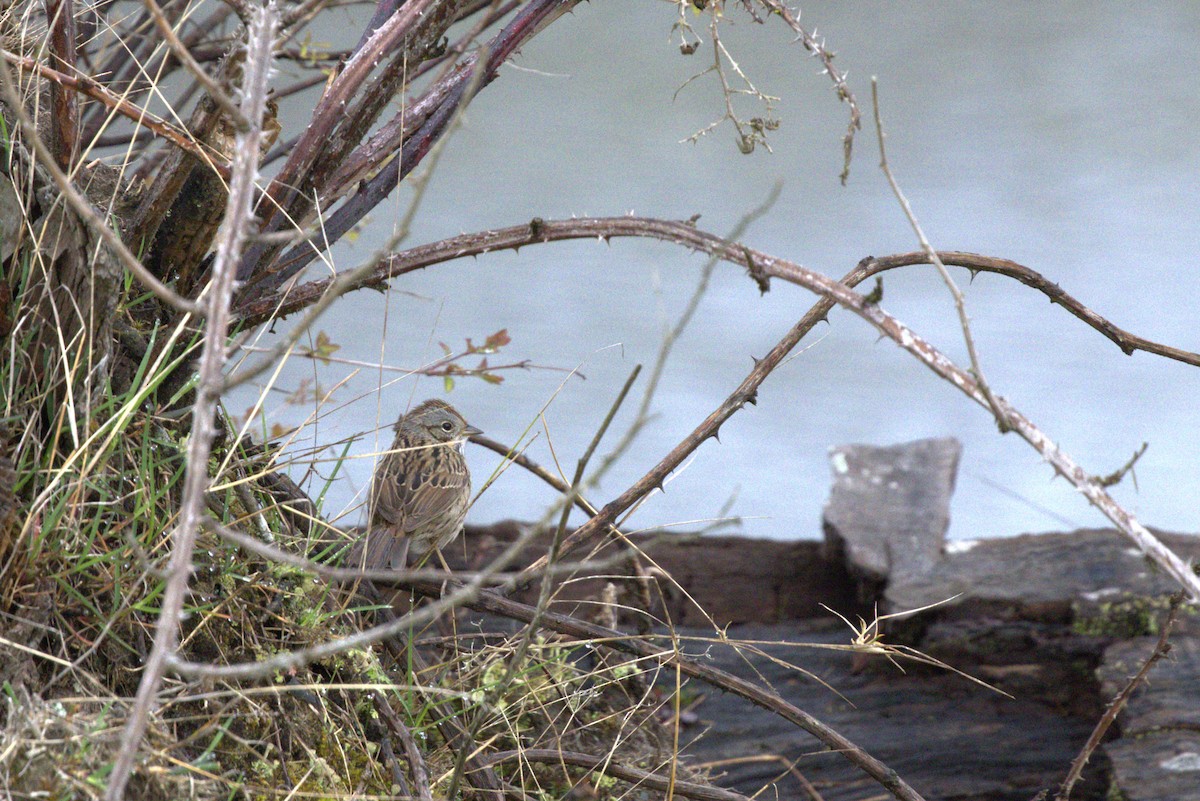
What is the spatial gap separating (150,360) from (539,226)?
1.95ft

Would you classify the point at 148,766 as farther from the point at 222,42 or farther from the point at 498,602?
the point at 222,42

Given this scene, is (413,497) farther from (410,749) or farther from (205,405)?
(205,405)

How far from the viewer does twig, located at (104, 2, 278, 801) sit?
0.85 m

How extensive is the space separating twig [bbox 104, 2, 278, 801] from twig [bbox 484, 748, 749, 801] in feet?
2.75

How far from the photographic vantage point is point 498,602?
5.84ft

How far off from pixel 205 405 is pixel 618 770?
3.65ft

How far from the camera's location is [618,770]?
1.82m

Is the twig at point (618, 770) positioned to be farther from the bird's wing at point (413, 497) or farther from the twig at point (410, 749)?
the bird's wing at point (413, 497)

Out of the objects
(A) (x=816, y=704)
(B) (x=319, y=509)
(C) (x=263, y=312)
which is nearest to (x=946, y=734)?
(A) (x=816, y=704)

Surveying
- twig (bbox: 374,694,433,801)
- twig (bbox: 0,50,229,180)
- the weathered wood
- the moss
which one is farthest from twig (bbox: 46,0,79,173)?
the moss

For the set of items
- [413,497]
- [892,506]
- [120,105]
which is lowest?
[413,497]

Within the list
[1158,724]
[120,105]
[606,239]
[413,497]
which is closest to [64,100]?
[120,105]

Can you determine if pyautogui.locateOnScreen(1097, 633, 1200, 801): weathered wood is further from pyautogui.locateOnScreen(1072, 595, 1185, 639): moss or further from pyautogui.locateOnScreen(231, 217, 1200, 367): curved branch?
pyautogui.locateOnScreen(231, 217, 1200, 367): curved branch

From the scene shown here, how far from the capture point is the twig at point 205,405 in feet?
2.80
